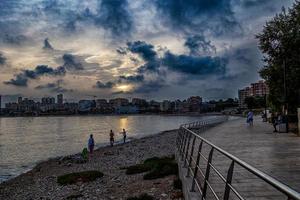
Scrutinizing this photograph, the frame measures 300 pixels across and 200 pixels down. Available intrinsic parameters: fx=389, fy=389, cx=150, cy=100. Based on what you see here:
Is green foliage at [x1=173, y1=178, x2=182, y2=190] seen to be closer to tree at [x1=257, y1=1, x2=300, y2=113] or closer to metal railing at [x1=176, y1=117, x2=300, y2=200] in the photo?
metal railing at [x1=176, y1=117, x2=300, y2=200]

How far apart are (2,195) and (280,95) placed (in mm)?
20586

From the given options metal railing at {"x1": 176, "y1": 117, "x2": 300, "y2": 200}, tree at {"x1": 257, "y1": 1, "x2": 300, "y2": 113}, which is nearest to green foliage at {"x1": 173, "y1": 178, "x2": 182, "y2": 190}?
metal railing at {"x1": 176, "y1": 117, "x2": 300, "y2": 200}

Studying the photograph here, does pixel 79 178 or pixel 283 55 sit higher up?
pixel 283 55

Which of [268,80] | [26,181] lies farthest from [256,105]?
[26,181]

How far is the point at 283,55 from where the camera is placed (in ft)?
89.2

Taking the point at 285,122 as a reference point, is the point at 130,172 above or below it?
below

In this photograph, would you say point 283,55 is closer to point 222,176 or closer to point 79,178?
point 79,178

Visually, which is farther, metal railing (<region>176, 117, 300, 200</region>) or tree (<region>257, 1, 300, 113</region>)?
tree (<region>257, 1, 300, 113</region>)

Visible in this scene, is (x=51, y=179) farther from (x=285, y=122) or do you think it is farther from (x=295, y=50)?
(x=295, y=50)

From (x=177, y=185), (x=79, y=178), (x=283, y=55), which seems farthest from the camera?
(x=283, y=55)

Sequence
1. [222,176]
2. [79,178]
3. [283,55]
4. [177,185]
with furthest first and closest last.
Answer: [283,55], [79,178], [177,185], [222,176]

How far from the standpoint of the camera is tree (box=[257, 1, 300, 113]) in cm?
2639

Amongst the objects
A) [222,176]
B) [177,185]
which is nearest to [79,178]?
[177,185]

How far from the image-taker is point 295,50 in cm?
2656
